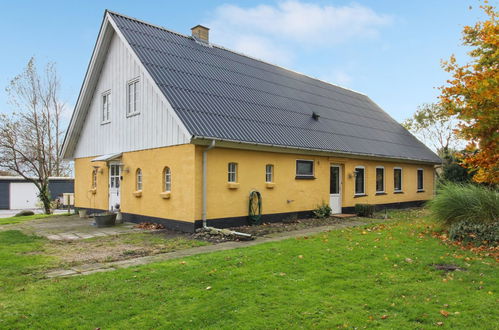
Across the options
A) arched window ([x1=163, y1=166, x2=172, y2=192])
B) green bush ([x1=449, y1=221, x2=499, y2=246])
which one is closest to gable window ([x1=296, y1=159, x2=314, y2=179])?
arched window ([x1=163, y1=166, x2=172, y2=192])

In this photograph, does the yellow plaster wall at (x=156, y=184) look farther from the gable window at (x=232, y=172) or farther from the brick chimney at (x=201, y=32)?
the brick chimney at (x=201, y=32)

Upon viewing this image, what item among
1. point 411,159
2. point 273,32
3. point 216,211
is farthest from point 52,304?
point 411,159

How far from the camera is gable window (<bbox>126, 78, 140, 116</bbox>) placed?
521 inches

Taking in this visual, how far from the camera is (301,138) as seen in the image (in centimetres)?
1380

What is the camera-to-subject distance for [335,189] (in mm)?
15758

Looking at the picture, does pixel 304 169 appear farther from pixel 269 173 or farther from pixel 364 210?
pixel 364 210

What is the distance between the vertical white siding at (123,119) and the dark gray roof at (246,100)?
2.39ft

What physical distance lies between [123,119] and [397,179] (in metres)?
14.7

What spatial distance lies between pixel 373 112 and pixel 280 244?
1761 centimetres

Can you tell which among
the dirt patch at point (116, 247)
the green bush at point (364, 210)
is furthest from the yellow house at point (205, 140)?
the dirt patch at point (116, 247)

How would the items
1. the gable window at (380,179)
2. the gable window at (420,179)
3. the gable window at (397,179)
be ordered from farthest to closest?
1. the gable window at (420,179)
2. the gable window at (397,179)
3. the gable window at (380,179)

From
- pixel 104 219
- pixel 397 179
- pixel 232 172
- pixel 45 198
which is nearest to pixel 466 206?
pixel 232 172

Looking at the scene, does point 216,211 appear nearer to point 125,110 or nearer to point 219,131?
point 219,131

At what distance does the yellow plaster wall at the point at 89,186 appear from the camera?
612 inches
